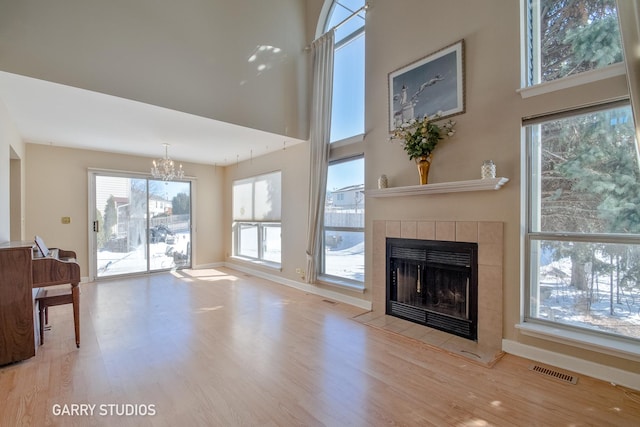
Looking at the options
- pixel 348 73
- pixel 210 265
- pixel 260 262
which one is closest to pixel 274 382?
pixel 260 262

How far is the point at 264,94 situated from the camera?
13.9 ft

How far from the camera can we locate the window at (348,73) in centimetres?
417

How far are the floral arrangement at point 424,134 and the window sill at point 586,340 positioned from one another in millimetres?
1893

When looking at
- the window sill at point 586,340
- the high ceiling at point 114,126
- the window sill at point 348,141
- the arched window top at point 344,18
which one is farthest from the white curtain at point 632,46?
the high ceiling at point 114,126

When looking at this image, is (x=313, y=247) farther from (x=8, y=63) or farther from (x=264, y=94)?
(x=8, y=63)

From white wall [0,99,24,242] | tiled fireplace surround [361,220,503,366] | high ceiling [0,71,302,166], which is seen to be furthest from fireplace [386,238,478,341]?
white wall [0,99,24,242]

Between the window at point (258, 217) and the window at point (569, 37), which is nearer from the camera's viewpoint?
the window at point (569, 37)

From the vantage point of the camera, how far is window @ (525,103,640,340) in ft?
7.20

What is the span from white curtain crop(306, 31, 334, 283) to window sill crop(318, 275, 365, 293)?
6.4 inches

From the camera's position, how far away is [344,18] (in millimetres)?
4477

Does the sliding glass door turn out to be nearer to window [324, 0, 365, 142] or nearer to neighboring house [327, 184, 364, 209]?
neighboring house [327, 184, 364, 209]

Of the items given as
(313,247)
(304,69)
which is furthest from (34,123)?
(313,247)

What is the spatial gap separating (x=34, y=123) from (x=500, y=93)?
5.67 meters

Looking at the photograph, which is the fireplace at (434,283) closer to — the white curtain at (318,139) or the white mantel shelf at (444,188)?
the white mantel shelf at (444,188)
